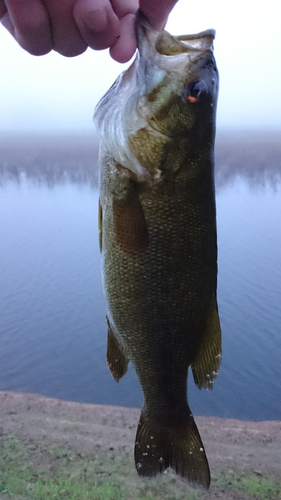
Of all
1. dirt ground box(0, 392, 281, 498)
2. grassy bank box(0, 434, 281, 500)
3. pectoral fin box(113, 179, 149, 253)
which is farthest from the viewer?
dirt ground box(0, 392, 281, 498)

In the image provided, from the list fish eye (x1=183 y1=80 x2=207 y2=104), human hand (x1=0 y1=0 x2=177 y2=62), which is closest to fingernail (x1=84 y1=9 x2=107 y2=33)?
human hand (x1=0 y1=0 x2=177 y2=62)

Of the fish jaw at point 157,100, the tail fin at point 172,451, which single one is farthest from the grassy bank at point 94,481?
the fish jaw at point 157,100

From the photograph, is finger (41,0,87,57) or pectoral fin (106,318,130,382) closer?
finger (41,0,87,57)

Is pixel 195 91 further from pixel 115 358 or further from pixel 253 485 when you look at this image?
pixel 253 485

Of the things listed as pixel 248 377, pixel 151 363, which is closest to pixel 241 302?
pixel 248 377

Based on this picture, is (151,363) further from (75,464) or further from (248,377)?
(248,377)

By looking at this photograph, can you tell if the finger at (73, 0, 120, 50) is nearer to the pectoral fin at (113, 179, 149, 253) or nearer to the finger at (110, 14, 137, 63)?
the finger at (110, 14, 137, 63)
